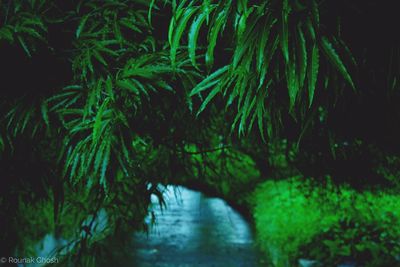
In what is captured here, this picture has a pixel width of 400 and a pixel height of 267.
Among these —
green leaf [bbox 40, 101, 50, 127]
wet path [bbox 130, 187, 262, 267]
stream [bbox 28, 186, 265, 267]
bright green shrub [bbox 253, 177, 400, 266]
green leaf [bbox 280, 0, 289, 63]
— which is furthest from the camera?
wet path [bbox 130, 187, 262, 267]

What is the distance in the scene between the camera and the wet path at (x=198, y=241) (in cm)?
645

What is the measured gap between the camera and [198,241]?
7340 mm

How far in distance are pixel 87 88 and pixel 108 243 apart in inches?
201

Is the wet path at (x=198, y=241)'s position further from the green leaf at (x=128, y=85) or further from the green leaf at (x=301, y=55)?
the green leaf at (x=301, y=55)

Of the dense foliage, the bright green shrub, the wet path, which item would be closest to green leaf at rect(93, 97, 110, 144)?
the dense foliage

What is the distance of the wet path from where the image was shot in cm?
645

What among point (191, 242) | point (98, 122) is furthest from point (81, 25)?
point (191, 242)

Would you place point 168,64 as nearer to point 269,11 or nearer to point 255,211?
point 269,11

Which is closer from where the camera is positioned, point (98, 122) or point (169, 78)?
point (98, 122)

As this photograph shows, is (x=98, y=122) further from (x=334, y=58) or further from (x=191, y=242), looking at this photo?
(x=191, y=242)

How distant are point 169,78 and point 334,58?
1005 mm

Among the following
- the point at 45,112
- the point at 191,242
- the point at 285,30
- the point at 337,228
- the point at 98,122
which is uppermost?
the point at 285,30

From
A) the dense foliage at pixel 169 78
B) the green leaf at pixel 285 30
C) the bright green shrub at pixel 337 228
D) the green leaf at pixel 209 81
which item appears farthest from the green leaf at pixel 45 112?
the bright green shrub at pixel 337 228

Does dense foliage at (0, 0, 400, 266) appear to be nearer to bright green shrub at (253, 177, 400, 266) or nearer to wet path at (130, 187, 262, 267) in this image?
bright green shrub at (253, 177, 400, 266)
